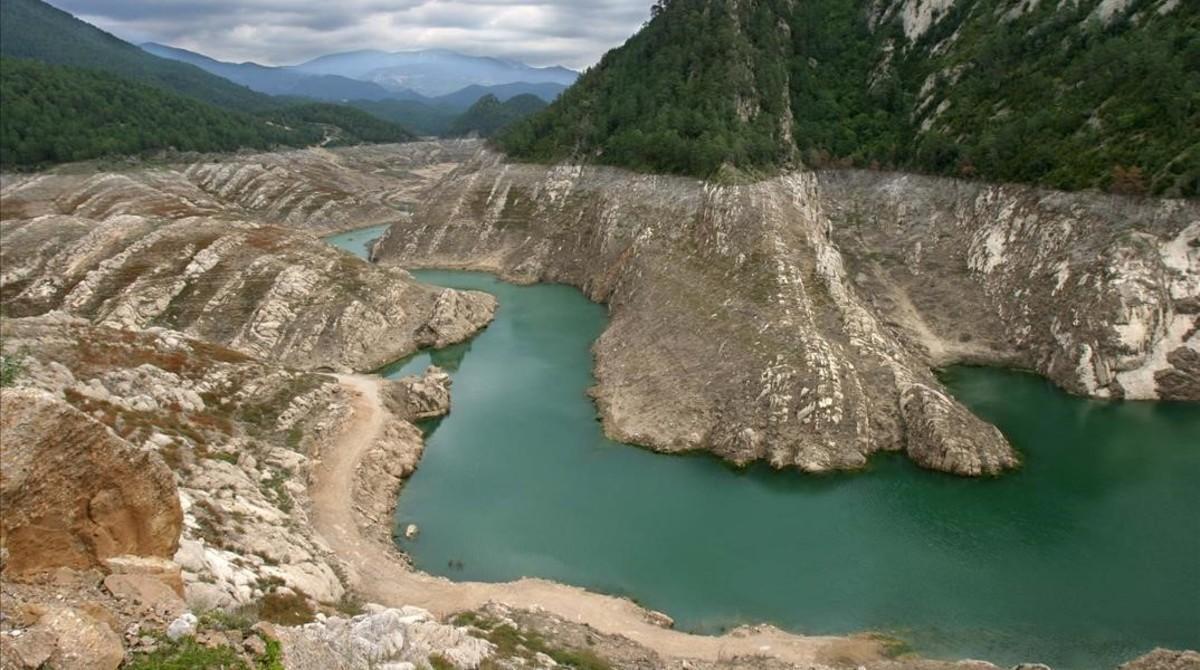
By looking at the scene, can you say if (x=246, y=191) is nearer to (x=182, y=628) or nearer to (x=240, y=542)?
(x=240, y=542)

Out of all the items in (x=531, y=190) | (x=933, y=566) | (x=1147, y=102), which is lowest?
(x=933, y=566)

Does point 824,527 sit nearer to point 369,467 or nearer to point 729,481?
point 729,481

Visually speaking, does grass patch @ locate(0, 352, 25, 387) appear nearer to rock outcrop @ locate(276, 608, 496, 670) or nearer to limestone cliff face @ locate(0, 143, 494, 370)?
rock outcrop @ locate(276, 608, 496, 670)

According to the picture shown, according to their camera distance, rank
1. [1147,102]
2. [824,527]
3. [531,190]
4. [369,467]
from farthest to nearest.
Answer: [531,190], [1147,102], [369,467], [824,527]

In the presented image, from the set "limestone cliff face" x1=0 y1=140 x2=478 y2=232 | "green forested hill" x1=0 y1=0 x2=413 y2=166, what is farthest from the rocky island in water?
"green forested hill" x1=0 y1=0 x2=413 y2=166

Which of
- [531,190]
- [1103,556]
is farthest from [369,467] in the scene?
[531,190]
